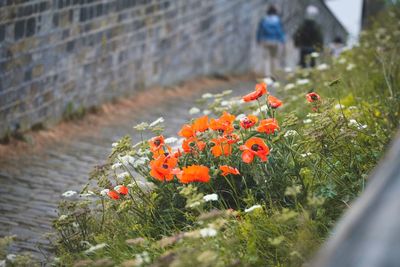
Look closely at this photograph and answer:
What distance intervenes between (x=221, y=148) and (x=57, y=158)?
4030 mm

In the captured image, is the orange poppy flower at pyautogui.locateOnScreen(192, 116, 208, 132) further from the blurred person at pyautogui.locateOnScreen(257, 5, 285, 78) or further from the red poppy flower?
the blurred person at pyautogui.locateOnScreen(257, 5, 285, 78)

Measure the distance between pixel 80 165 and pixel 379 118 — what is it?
324 centimetres

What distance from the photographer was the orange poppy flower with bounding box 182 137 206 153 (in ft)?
15.4

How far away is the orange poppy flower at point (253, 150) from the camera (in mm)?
4275

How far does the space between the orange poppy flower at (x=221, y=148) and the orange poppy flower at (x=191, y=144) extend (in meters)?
0.18

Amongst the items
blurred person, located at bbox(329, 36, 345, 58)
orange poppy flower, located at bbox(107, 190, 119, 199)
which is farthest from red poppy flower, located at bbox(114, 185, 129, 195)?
blurred person, located at bbox(329, 36, 345, 58)

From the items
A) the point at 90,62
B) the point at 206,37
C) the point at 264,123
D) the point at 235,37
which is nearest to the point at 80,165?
the point at 90,62

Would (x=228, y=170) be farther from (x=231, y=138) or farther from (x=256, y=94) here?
(x=256, y=94)

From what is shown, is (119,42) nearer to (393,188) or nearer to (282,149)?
(282,149)

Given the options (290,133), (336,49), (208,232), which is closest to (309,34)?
(336,49)

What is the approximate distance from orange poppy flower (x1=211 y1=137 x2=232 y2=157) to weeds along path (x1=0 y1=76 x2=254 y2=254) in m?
1.16

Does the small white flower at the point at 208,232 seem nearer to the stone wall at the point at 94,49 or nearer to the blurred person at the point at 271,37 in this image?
the stone wall at the point at 94,49

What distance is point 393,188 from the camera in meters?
2.01

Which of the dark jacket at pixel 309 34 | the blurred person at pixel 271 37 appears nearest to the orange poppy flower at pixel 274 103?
the blurred person at pixel 271 37
